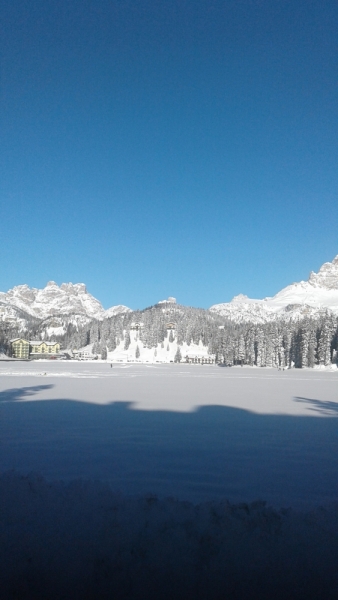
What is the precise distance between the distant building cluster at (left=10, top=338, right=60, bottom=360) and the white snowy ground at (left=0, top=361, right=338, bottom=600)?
154m

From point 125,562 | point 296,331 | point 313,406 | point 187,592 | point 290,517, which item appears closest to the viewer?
point 187,592

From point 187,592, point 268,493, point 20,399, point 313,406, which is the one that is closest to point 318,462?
point 268,493

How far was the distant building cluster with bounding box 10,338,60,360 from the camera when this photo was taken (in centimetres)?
15638

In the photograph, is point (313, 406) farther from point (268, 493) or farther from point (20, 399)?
point (20, 399)

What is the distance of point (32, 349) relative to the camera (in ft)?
573

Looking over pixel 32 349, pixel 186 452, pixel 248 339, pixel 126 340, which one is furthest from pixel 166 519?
pixel 126 340

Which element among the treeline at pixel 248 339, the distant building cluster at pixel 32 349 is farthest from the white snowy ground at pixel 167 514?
the distant building cluster at pixel 32 349

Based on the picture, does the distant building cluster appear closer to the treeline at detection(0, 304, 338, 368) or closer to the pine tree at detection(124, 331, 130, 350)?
the treeline at detection(0, 304, 338, 368)

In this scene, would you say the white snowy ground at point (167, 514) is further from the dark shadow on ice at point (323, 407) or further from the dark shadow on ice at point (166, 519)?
the dark shadow on ice at point (323, 407)

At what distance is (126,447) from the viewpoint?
414 inches

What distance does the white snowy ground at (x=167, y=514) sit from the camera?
466cm

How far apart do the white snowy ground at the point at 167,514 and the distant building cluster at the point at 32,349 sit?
154 metres

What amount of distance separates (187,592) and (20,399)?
61.9 ft

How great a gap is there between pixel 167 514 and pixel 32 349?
180 metres
